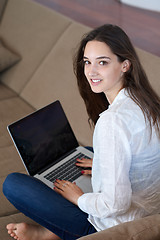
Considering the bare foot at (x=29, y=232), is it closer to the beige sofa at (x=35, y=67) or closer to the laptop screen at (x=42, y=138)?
the laptop screen at (x=42, y=138)

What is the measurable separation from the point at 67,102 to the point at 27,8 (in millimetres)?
1113

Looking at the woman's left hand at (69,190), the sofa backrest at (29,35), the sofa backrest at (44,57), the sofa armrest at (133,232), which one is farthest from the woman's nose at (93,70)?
the sofa backrest at (29,35)

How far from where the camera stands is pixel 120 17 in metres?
4.38

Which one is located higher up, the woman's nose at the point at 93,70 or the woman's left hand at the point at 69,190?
the woman's nose at the point at 93,70

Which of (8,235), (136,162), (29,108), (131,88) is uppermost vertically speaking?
(131,88)

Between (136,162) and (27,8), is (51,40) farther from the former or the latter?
(136,162)

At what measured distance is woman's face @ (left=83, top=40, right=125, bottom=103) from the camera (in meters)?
1.41

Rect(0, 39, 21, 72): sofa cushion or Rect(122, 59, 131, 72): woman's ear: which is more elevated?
Rect(122, 59, 131, 72): woman's ear

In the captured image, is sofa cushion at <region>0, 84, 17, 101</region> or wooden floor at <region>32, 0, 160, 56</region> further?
wooden floor at <region>32, 0, 160, 56</region>

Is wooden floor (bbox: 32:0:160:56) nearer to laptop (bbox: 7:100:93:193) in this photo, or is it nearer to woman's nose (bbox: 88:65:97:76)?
laptop (bbox: 7:100:93:193)

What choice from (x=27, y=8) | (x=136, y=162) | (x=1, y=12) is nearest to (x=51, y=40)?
(x=27, y=8)

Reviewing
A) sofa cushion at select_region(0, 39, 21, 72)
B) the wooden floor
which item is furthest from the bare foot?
the wooden floor

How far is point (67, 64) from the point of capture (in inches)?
104

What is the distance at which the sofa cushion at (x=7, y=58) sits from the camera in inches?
116
